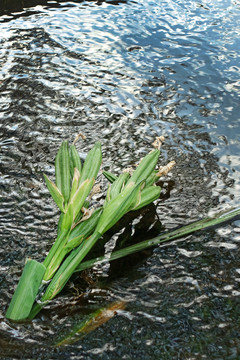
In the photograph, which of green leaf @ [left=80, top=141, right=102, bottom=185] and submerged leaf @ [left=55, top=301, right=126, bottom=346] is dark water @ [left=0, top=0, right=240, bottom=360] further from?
green leaf @ [left=80, top=141, right=102, bottom=185]

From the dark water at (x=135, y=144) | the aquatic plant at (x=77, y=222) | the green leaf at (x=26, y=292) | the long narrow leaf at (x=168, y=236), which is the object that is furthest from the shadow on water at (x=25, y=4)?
the green leaf at (x=26, y=292)

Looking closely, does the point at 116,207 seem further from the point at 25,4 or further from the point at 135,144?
the point at 25,4

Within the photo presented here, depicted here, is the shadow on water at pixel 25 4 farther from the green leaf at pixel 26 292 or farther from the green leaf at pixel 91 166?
the green leaf at pixel 26 292

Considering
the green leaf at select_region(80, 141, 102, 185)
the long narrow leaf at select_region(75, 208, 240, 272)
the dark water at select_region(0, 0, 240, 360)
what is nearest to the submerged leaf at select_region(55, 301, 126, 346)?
the dark water at select_region(0, 0, 240, 360)

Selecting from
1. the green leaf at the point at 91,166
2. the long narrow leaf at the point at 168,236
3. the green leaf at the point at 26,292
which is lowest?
the long narrow leaf at the point at 168,236

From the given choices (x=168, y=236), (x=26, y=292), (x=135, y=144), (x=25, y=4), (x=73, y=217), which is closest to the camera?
(x=26, y=292)

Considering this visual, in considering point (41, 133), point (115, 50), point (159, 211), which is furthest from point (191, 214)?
point (115, 50)

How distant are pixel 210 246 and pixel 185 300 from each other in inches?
7.7

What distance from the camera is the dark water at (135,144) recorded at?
3.22 feet

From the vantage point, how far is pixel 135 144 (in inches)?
62.1

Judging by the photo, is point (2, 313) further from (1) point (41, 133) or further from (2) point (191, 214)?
(1) point (41, 133)

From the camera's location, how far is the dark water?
3.22ft

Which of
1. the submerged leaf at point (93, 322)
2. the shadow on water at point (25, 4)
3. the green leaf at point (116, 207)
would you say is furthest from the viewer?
the shadow on water at point (25, 4)

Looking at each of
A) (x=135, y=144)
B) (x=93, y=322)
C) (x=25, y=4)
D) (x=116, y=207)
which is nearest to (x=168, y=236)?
(x=116, y=207)
